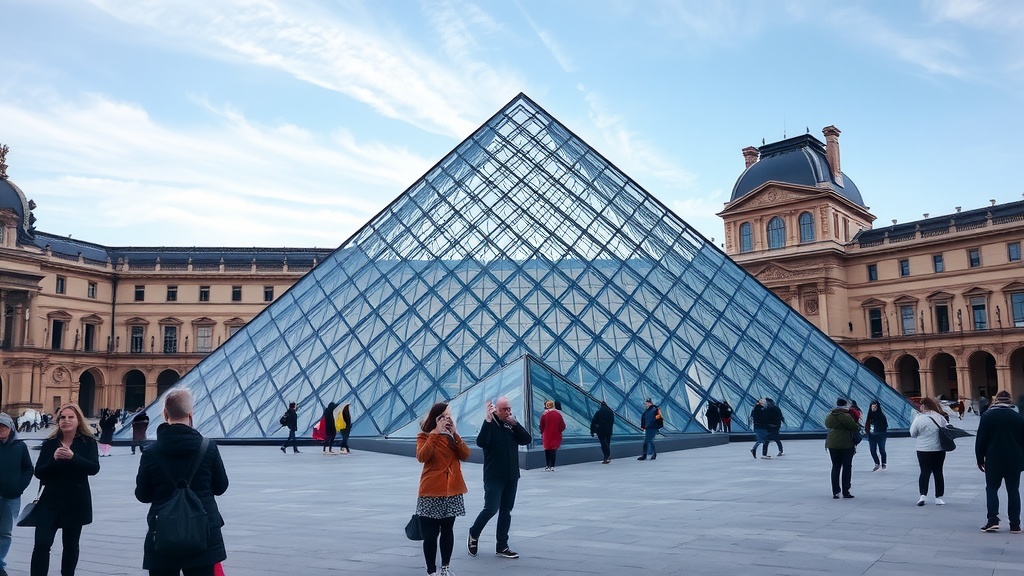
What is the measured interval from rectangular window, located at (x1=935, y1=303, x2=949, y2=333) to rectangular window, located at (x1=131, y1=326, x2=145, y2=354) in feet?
183

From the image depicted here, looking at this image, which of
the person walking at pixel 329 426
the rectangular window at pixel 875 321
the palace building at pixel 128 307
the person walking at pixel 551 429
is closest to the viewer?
the person walking at pixel 551 429

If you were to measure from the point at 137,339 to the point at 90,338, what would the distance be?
3.34 metres

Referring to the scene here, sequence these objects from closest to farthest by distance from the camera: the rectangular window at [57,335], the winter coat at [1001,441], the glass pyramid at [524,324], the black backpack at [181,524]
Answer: the black backpack at [181,524], the winter coat at [1001,441], the glass pyramid at [524,324], the rectangular window at [57,335]

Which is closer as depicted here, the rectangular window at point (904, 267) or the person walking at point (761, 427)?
the person walking at point (761, 427)

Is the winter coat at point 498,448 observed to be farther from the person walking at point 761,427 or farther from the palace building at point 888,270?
the palace building at point 888,270

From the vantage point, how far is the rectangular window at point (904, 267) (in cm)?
5709

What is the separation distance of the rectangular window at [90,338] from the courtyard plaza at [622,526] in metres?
53.0

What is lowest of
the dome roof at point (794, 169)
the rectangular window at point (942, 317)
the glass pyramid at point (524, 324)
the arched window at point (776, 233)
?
the glass pyramid at point (524, 324)

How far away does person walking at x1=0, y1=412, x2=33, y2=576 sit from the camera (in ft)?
18.3

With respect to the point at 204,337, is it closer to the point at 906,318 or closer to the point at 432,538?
the point at 906,318

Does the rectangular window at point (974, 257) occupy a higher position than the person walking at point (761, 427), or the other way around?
the rectangular window at point (974, 257)

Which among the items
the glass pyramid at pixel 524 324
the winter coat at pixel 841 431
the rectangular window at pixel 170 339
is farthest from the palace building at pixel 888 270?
the winter coat at pixel 841 431

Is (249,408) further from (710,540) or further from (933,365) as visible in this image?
(933,365)

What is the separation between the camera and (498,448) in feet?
20.6
